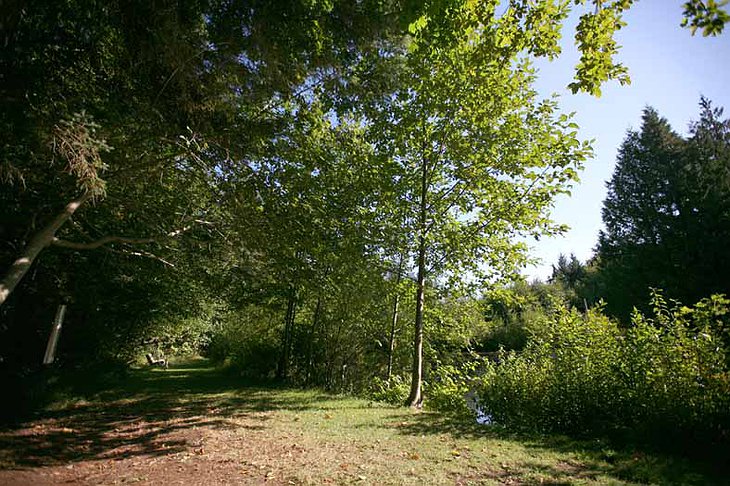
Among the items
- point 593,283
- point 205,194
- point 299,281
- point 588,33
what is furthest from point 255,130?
point 593,283

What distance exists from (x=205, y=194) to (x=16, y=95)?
3.39 m

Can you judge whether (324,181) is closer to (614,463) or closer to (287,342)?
(614,463)

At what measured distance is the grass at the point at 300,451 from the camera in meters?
4.54

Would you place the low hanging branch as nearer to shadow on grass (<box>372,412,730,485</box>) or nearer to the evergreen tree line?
shadow on grass (<box>372,412,730,485</box>)

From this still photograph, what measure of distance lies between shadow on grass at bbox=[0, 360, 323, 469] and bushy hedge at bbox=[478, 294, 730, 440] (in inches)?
226

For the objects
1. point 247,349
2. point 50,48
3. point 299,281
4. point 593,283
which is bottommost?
point 247,349

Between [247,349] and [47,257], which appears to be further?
[247,349]

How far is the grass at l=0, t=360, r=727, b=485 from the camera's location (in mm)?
4539

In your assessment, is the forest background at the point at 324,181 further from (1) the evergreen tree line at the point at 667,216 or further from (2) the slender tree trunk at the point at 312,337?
(1) the evergreen tree line at the point at 667,216

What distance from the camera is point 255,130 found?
6184mm

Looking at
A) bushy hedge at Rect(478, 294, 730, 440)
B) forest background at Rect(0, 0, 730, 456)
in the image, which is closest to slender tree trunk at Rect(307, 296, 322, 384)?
forest background at Rect(0, 0, 730, 456)

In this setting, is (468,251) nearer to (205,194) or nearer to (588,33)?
(588,33)

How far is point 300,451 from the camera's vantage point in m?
5.66

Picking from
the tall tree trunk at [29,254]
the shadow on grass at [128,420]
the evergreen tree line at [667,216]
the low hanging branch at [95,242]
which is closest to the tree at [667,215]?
the evergreen tree line at [667,216]
